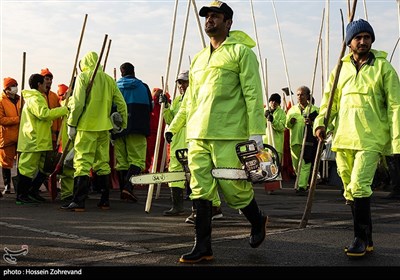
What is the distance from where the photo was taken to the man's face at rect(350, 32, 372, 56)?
521 cm

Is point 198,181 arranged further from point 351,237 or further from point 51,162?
point 51,162

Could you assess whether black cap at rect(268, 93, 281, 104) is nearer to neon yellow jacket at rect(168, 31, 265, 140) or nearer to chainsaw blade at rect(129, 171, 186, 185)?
chainsaw blade at rect(129, 171, 186, 185)

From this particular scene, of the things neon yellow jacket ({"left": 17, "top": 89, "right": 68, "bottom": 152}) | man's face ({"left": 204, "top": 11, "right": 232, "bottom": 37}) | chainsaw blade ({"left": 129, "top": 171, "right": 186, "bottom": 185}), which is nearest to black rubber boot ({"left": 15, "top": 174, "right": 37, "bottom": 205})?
neon yellow jacket ({"left": 17, "top": 89, "right": 68, "bottom": 152})

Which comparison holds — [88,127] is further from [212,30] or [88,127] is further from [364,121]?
[364,121]

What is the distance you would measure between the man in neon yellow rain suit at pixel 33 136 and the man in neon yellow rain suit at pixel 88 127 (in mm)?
922

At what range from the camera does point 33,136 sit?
9.09 metres

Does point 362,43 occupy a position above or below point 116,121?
above

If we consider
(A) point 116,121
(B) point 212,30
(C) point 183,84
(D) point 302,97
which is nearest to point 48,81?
(A) point 116,121

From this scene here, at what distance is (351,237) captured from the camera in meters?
5.83

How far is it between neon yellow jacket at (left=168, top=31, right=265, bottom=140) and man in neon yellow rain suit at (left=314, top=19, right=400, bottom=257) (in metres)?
0.90

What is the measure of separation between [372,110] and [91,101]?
4093 mm

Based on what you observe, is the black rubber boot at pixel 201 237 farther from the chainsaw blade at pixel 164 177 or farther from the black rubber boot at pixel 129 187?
the black rubber boot at pixel 129 187
